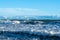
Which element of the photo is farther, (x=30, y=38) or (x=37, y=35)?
(x=37, y=35)

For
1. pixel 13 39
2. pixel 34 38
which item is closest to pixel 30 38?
pixel 34 38

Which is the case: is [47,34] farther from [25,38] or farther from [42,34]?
[25,38]

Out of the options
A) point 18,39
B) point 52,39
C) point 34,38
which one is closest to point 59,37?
point 52,39

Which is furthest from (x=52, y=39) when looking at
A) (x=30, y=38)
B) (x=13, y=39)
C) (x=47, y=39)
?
(x=13, y=39)

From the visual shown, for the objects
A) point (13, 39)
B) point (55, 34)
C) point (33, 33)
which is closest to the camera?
point (13, 39)

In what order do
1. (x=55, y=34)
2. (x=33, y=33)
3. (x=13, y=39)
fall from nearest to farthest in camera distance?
1. (x=13, y=39)
2. (x=55, y=34)
3. (x=33, y=33)

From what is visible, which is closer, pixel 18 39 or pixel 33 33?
pixel 18 39

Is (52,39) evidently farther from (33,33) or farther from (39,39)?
(33,33)

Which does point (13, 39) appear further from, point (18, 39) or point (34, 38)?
point (34, 38)
